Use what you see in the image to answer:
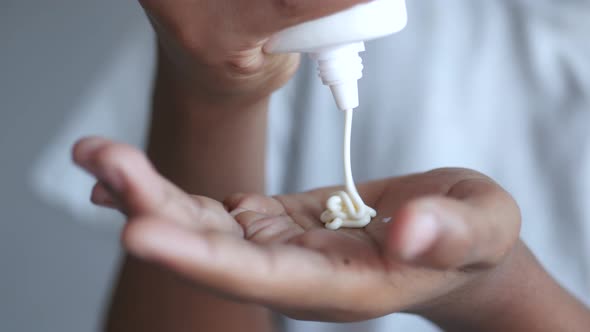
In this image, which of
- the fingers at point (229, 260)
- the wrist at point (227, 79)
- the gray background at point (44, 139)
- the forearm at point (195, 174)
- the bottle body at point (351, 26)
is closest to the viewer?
the fingers at point (229, 260)

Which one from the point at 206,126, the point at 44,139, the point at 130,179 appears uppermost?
the point at 130,179

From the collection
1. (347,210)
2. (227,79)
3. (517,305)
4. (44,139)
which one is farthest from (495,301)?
(44,139)

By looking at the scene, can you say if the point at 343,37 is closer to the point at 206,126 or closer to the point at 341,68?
the point at 341,68

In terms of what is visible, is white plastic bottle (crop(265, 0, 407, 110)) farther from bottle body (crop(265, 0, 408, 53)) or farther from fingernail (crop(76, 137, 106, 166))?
fingernail (crop(76, 137, 106, 166))

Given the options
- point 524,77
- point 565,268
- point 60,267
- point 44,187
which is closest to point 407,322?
point 565,268

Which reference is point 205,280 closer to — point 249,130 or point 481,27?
point 249,130

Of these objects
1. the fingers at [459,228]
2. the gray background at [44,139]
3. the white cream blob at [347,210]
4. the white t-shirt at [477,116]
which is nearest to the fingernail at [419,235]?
the fingers at [459,228]

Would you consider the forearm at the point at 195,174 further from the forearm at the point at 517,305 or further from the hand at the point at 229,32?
the forearm at the point at 517,305
